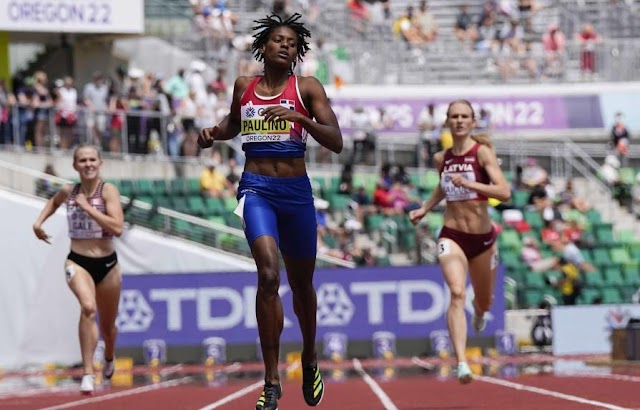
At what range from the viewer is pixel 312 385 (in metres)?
10.9

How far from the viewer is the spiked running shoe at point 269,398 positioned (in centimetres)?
1009

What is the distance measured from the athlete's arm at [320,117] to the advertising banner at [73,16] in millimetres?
20239

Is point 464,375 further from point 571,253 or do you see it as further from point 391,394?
point 571,253

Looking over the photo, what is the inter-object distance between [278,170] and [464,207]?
400 centimetres

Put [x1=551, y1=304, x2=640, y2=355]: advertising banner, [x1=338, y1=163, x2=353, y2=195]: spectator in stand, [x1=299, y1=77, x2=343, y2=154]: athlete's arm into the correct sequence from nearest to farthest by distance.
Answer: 1. [x1=299, y1=77, x2=343, y2=154]: athlete's arm
2. [x1=551, y1=304, x2=640, y2=355]: advertising banner
3. [x1=338, y1=163, x2=353, y2=195]: spectator in stand

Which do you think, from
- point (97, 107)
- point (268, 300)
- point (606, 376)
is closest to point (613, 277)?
point (97, 107)

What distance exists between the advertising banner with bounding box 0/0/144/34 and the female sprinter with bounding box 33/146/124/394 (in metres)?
15.7

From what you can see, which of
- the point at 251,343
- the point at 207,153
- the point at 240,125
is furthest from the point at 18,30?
the point at 240,125

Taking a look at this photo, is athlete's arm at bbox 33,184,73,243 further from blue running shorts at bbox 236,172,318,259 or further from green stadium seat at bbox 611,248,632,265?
green stadium seat at bbox 611,248,632,265

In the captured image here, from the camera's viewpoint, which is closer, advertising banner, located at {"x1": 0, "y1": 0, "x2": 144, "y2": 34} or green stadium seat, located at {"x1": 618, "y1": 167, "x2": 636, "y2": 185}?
advertising banner, located at {"x1": 0, "y1": 0, "x2": 144, "y2": 34}

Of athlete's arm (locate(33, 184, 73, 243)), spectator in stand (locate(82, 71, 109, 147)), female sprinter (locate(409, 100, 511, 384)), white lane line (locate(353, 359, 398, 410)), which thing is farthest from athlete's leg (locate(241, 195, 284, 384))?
spectator in stand (locate(82, 71, 109, 147))

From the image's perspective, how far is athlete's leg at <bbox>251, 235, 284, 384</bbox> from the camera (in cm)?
1034

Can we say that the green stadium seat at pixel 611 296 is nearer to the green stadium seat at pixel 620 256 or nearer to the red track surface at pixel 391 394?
the green stadium seat at pixel 620 256

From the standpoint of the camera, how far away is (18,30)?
101 feet
